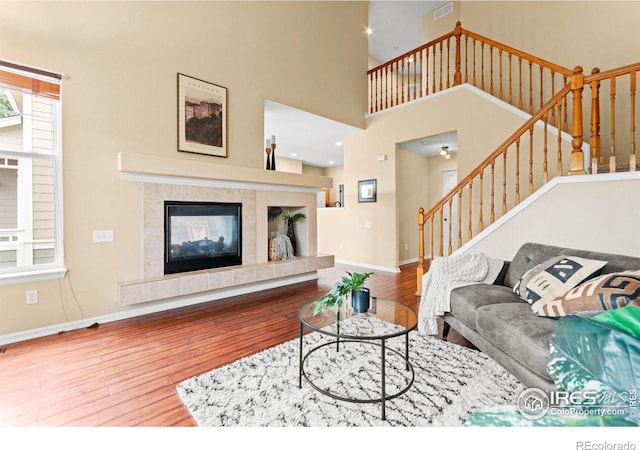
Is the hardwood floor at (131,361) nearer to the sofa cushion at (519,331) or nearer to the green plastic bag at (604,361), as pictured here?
the sofa cushion at (519,331)

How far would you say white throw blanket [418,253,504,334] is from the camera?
102 inches

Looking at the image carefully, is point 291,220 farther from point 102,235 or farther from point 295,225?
point 102,235

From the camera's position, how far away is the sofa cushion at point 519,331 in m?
1.54

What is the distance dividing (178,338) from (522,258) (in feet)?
10.3

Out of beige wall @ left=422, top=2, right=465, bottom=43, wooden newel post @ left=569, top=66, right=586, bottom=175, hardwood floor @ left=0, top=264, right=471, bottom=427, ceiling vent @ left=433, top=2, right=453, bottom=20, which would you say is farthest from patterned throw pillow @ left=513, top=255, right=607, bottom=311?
ceiling vent @ left=433, top=2, right=453, bottom=20

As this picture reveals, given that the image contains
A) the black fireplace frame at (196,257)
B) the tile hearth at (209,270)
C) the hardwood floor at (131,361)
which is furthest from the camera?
the black fireplace frame at (196,257)

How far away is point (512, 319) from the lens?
5.97 ft

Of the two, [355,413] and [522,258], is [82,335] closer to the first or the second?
[355,413]

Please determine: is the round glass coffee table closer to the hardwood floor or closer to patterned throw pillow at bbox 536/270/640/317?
the hardwood floor

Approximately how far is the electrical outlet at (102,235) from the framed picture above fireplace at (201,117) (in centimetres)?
124

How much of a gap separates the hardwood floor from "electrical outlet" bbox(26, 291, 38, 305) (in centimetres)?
34

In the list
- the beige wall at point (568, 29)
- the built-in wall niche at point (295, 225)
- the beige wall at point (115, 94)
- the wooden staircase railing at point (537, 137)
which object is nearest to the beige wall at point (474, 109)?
the beige wall at point (568, 29)

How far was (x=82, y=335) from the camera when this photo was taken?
275 centimetres
